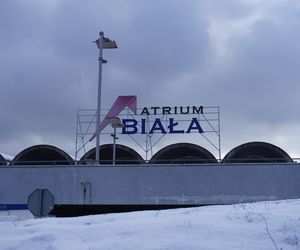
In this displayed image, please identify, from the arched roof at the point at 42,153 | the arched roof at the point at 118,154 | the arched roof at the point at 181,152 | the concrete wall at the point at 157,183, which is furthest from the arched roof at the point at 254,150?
the arched roof at the point at 42,153

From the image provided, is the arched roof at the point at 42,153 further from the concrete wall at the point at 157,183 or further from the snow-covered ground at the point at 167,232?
the snow-covered ground at the point at 167,232

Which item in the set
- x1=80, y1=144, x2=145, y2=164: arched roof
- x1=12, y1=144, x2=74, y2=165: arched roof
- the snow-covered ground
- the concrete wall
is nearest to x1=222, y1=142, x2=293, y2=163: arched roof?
the concrete wall

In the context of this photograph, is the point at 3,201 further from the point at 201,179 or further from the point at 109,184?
the point at 201,179

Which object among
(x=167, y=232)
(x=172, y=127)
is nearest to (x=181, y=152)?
(x=172, y=127)

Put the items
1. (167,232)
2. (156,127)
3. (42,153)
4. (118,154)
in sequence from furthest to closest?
1. (118,154)
2. (42,153)
3. (156,127)
4. (167,232)

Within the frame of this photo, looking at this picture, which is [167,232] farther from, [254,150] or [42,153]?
[42,153]

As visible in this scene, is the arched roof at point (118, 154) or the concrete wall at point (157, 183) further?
the arched roof at point (118, 154)

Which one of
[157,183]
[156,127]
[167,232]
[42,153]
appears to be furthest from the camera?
[42,153]

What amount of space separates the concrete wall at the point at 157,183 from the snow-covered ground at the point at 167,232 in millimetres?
12406

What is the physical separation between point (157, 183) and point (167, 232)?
1430 cm

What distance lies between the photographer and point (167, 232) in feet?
23.9

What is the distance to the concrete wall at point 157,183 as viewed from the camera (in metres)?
21.0

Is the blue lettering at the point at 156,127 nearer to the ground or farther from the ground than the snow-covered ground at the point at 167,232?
farther from the ground

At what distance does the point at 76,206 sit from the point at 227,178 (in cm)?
596
